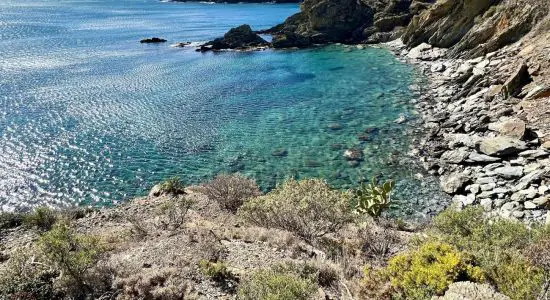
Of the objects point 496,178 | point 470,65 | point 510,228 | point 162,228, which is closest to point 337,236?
point 510,228

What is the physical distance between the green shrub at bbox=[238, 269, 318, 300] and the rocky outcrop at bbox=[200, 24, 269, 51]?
227ft

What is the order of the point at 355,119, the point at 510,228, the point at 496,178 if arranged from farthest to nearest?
the point at 355,119 < the point at 496,178 < the point at 510,228

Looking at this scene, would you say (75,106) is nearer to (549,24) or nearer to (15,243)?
(15,243)

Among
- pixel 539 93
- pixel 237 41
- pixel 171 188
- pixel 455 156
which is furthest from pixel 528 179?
pixel 237 41

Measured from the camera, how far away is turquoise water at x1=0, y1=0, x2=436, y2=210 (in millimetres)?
27141

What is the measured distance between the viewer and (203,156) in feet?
98.0

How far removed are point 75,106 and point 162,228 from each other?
30.6 meters

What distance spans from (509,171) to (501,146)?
8.23 feet

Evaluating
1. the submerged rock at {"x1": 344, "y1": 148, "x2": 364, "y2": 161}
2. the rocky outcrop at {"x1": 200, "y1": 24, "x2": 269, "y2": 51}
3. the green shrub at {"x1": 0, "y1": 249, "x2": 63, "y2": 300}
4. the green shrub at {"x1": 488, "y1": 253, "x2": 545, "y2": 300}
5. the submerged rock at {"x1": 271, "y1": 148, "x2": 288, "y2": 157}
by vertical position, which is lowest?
the submerged rock at {"x1": 271, "y1": 148, "x2": 288, "y2": 157}

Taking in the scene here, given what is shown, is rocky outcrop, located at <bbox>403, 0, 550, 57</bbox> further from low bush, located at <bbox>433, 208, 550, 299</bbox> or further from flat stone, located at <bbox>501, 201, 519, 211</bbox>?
low bush, located at <bbox>433, 208, 550, 299</bbox>

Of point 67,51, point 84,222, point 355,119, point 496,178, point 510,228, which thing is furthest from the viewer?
point 67,51

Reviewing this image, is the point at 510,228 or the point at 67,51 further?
the point at 67,51

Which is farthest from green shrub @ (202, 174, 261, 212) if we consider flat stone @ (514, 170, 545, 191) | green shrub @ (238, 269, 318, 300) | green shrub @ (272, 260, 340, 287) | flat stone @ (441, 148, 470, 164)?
flat stone @ (514, 170, 545, 191)

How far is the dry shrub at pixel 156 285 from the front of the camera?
10.9 meters
